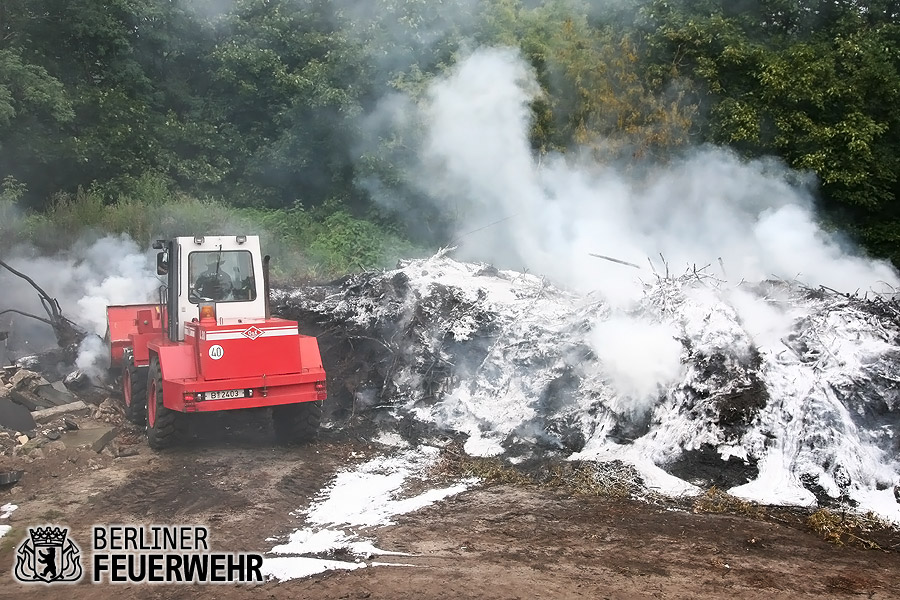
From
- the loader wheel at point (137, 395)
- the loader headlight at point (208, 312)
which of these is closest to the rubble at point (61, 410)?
the loader wheel at point (137, 395)

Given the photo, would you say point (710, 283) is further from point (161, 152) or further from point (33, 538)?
point (161, 152)

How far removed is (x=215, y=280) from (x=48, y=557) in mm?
A: 3899

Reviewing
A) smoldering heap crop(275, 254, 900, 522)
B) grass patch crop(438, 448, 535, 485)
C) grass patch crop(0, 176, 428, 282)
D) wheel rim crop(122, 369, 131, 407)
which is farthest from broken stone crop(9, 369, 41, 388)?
grass patch crop(0, 176, 428, 282)

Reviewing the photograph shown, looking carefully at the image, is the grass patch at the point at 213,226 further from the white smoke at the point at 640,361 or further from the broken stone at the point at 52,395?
the white smoke at the point at 640,361

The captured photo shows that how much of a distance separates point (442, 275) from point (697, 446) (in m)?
5.42

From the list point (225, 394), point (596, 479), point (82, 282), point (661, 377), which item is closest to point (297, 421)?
point (225, 394)

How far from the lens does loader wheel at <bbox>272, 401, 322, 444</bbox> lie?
9.22 meters

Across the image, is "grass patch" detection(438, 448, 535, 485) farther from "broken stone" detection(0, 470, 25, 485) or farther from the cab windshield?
"broken stone" detection(0, 470, 25, 485)

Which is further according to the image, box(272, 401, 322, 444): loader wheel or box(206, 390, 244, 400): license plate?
box(272, 401, 322, 444): loader wheel

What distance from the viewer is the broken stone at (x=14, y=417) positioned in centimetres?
920

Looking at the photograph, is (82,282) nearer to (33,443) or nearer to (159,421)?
(33,443)

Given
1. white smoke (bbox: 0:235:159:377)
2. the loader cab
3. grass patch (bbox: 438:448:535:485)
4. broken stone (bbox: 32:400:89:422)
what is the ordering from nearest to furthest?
grass patch (bbox: 438:448:535:485), the loader cab, broken stone (bbox: 32:400:89:422), white smoke (bbox: 0:235:159:377)

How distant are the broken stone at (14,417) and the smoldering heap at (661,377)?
3.71 metres

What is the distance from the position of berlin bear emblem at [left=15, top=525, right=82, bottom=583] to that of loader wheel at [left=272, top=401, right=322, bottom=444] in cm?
300
